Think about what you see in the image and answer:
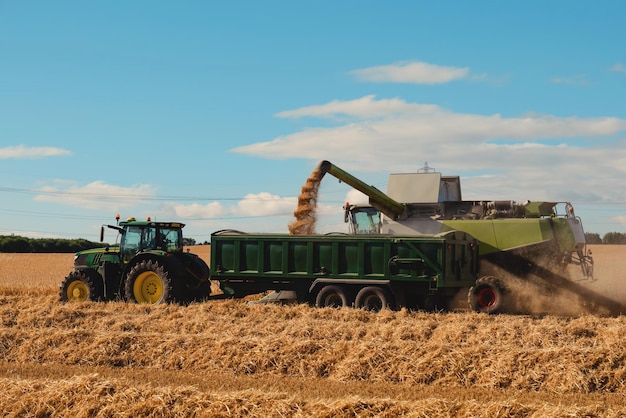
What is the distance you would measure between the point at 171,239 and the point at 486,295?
275 inches

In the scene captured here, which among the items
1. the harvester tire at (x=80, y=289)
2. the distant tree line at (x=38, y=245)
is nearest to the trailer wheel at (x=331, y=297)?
the harvester tire at (x=80, y=289)

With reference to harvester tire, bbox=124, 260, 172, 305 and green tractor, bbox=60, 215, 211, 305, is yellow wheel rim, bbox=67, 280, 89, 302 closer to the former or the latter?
green tractor, bbox=60, 215, 211, 305

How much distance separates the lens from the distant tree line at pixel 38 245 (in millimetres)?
59919

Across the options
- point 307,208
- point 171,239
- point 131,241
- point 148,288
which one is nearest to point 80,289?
point 131,241

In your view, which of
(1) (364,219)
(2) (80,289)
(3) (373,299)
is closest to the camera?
(3) (373,299)

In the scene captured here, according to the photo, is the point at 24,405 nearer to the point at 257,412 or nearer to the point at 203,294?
the point at 257,412

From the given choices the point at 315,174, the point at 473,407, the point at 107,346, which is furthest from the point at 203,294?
the point at 473,407

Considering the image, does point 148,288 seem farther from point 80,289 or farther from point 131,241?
point 80,289

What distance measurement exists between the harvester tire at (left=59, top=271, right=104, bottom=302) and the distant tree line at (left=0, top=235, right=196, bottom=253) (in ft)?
140

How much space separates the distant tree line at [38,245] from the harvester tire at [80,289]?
4254cm

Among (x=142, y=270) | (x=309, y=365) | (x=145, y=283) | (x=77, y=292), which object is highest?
(x=142, y=270)

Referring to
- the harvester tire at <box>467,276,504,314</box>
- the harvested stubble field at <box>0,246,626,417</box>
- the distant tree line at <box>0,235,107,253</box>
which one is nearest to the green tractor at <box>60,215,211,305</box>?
the harvested stubble field at <box>0,246,626,417</box>

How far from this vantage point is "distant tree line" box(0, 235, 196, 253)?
5992cm

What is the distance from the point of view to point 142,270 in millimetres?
16781
